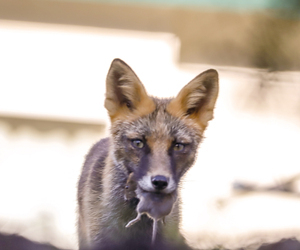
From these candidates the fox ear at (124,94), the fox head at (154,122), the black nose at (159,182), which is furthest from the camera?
the fox ear at (124,94)

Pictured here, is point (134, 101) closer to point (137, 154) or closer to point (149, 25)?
point (137, 154)

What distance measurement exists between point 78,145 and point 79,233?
0.98 meters

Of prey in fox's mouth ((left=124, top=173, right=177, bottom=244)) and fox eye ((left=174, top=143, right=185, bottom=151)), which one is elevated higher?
fox eye ((left=174, top=143, right=185, bottom=151))

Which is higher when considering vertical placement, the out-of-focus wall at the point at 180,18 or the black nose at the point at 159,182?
the out-of-focus wall at the point at 180,18

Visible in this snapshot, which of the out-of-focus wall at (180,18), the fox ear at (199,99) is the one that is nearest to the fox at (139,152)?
the fox ear at (199,99)

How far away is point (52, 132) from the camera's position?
3.17 metres

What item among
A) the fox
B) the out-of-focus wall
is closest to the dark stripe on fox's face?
the fox

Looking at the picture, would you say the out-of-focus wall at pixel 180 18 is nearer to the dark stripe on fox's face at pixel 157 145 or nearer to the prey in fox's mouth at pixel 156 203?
the dark stripe on fox's face at pixel 157 145

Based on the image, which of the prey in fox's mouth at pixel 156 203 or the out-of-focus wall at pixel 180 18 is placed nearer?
the prey in fox's mouth at pixel 156 203

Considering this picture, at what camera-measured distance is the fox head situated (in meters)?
Result: 1.67

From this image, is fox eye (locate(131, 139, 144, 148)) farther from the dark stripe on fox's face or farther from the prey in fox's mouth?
the prey in fox's mouth

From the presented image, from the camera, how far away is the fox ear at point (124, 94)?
1867 mm

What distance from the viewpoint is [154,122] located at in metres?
1.80

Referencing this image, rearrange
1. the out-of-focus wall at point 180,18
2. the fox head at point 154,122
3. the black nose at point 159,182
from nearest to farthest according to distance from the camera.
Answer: the black nose at point 159,182
the fox head at point 154,122
the out-of-focus wall at point 180,18
